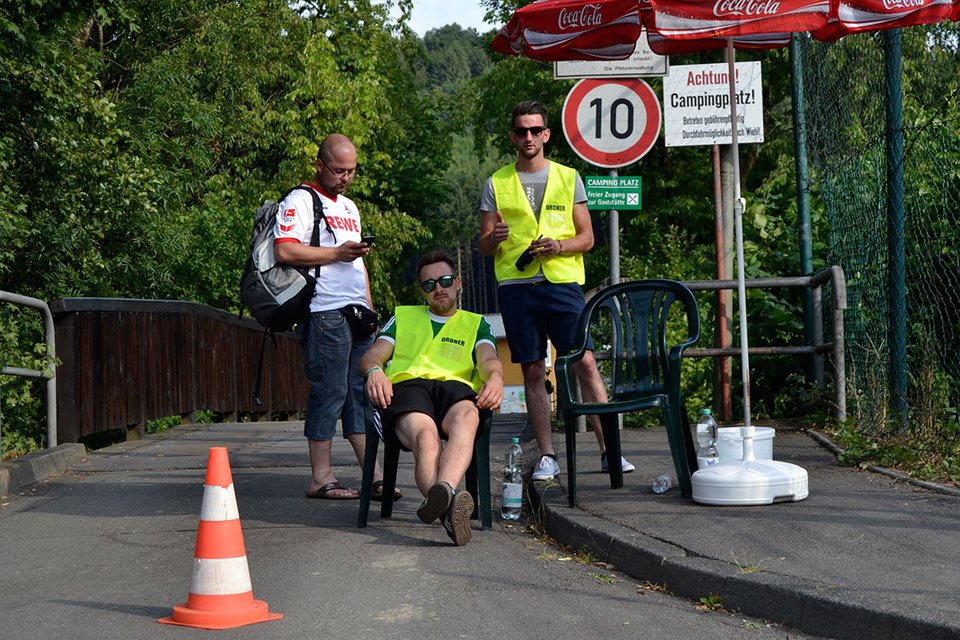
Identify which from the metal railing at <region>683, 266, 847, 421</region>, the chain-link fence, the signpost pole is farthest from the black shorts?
the signpost pole

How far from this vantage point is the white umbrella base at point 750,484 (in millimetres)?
6328

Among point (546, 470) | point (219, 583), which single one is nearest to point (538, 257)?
point (546, 470)

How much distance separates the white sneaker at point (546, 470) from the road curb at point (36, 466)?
3475 millimetres

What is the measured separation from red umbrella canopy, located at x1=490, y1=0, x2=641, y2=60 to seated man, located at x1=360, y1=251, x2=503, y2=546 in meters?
1.44

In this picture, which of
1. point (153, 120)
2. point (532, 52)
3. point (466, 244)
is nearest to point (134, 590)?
point (532, 52)

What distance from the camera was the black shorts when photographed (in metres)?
6.63

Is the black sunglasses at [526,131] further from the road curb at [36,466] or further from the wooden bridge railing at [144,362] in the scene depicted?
the road curb at [36,466]

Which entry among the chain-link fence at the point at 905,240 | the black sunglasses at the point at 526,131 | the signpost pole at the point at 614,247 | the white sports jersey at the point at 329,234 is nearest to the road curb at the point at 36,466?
the white sports jersey at the point at 329,234

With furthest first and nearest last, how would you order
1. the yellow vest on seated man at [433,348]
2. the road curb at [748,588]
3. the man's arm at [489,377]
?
the yellow vest on seated man at [433,348], the man's arm at [489,377], the road curb at [748,588]

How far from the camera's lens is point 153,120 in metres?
21.1

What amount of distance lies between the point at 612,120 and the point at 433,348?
3664mm

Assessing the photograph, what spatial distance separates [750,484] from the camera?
6312 mm

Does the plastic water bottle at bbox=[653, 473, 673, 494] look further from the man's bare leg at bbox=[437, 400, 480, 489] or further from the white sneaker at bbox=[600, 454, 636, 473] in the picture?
the man's bare leg at bbox=[437, 400, 480, 489]

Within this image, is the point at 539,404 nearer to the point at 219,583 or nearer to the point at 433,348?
the point at 433,348
